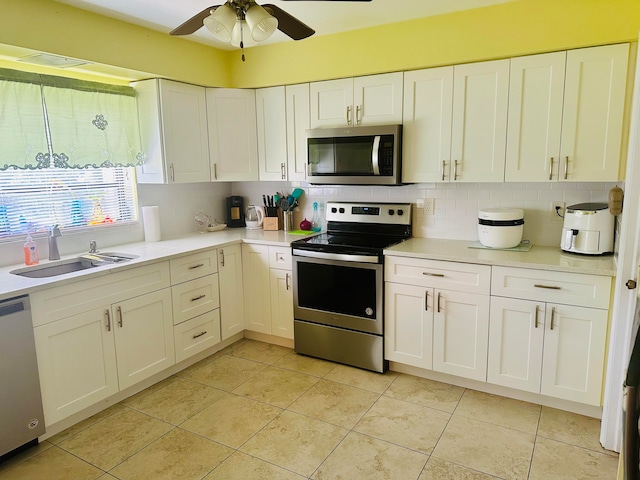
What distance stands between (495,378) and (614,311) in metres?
0.84

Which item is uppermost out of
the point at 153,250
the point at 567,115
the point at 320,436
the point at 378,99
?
the point at 378,99

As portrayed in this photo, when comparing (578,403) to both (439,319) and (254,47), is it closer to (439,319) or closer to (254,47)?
(439,319)

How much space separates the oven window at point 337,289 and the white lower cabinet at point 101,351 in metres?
1.00

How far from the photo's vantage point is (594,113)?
251 centimetres

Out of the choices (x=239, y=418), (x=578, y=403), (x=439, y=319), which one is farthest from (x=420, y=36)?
(x=239, y=418)

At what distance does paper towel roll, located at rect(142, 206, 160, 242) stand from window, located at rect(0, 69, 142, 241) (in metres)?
0.16

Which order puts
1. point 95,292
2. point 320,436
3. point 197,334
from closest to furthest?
point 320,436
point 95,292
point 197,334

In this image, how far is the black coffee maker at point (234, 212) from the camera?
4156 millimetres

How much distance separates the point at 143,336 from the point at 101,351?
30 cm

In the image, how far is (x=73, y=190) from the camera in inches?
121

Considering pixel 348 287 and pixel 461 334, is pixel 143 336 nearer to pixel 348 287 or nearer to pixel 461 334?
pixel 348 287

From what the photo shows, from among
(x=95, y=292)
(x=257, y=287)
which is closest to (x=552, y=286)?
(x=257, y=287)

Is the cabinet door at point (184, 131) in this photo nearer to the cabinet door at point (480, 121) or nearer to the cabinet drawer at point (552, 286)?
the cabinet door at point (480, 121)

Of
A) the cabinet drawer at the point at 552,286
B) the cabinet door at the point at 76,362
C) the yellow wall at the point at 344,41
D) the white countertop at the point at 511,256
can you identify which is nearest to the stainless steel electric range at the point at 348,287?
the white countertop at the point at 511,256
